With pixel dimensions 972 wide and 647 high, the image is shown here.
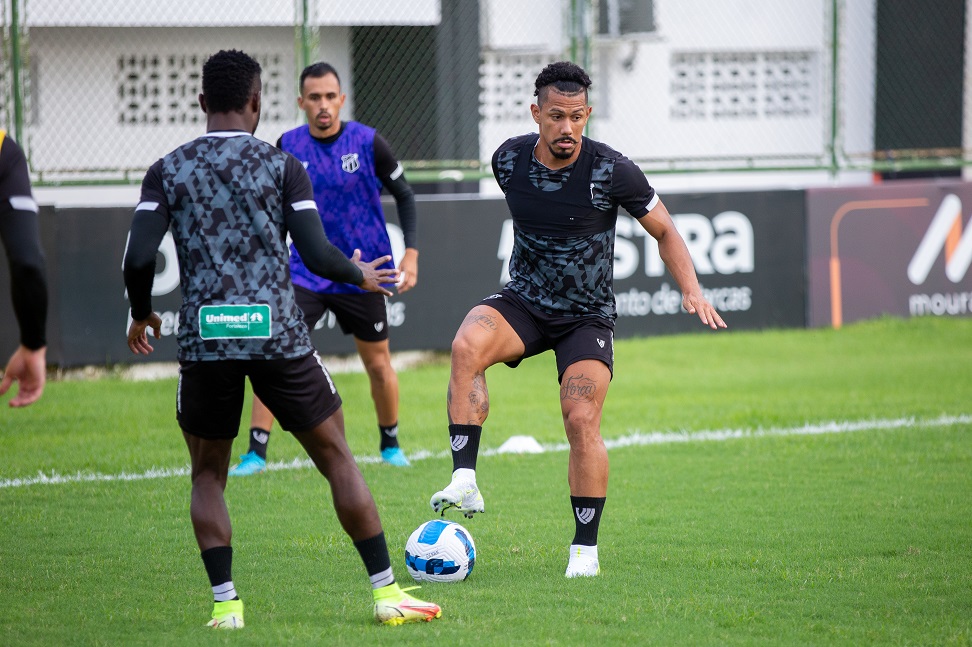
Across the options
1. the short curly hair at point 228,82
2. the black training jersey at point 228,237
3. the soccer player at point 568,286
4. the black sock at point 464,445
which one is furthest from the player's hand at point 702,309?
the short curly hair at point 228,82

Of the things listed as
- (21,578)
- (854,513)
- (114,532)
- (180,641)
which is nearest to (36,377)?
(180,641)

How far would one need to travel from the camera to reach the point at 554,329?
5602mm

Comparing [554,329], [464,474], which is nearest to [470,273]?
[554,329]

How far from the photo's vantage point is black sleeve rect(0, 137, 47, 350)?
12.7 feet

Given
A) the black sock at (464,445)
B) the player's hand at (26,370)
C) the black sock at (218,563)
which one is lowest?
the black sock at (218,563)

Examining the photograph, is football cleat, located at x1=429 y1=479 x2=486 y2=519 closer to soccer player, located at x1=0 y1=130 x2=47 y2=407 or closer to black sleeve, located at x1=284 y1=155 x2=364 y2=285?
black sleeve, located at x1=284 y1=155 x2=364 y2=285

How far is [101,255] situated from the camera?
10.6 meters

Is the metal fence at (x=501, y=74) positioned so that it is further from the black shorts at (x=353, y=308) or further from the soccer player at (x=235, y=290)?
the soccer player at (x=235, y=290)

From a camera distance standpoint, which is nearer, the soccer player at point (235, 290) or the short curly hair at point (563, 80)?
the soccer player at point (235, 290)

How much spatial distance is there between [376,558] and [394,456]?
3.52 m

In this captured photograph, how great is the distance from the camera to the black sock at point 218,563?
14.4 ft

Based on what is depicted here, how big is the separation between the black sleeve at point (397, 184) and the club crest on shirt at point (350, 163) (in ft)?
0.43

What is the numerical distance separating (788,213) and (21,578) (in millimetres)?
9599

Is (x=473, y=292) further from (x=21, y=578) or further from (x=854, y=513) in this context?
(x=21, y=578)
